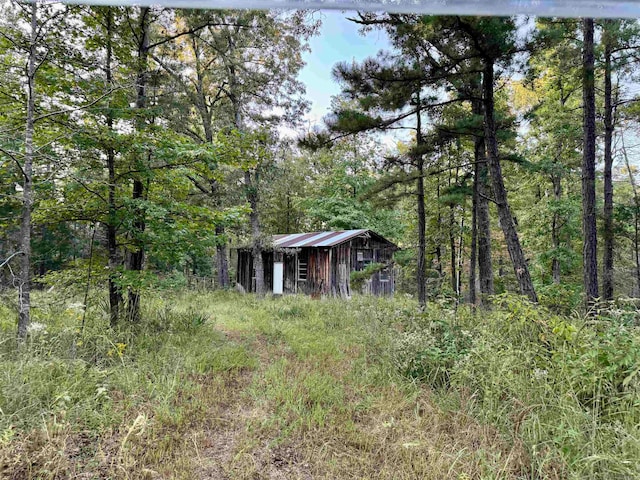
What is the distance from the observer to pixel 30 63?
2924 mm

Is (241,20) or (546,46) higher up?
(241,20)

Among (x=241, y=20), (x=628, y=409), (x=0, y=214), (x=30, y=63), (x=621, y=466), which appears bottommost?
(x=621, y=466)

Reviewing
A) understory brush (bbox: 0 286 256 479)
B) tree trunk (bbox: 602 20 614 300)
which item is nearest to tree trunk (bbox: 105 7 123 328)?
understory brush (bbox: 0 286 256 479)

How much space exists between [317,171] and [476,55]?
18514mm

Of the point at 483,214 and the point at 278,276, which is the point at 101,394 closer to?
the point at 483,214

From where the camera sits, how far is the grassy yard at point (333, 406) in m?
1.96

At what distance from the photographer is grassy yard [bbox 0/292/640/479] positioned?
1.96 metres

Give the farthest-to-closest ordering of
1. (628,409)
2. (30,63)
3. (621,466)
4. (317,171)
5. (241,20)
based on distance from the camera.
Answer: (317,171)
(241,20)
(30,63)
(628,409)
(621,466)

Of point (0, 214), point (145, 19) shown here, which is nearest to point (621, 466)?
point (0, 214)

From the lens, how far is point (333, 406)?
9.09 feet

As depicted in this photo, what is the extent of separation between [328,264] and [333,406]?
30.1 feet

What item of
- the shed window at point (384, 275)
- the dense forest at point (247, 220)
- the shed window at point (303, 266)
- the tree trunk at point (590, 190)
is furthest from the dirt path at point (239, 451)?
the shed window at point (384, 275)

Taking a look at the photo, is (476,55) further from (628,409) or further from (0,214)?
(0,214)

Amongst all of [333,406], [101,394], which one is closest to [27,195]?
[101,394]
